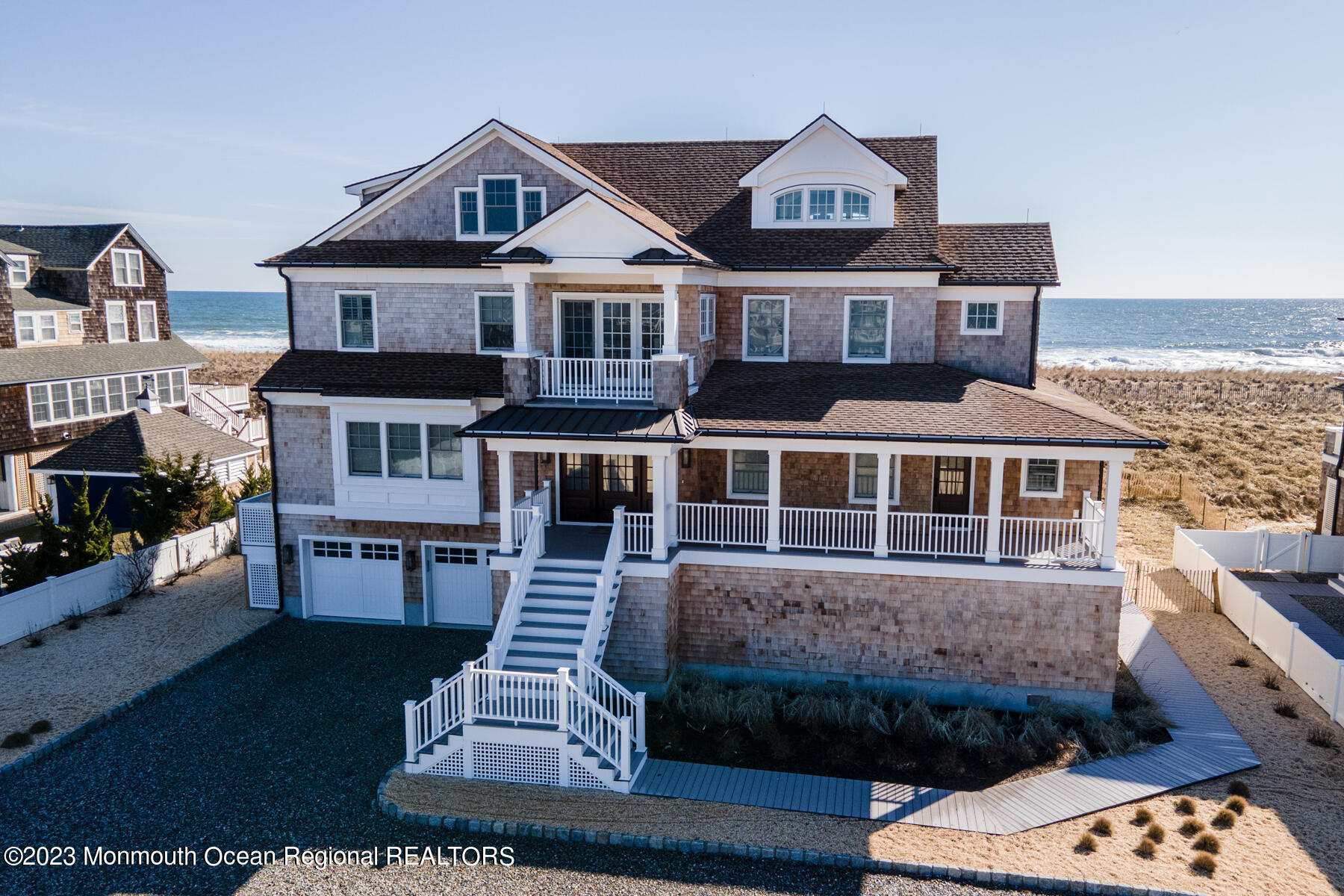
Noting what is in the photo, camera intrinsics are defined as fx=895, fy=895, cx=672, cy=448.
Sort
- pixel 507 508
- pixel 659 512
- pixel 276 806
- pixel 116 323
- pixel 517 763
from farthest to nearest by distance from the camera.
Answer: pixel 116 323
pixel 507 508
pixel 659 512
pixel 517 763
pixel 276 806

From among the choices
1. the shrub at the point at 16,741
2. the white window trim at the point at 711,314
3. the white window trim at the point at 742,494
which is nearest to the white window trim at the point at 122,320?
the shrub at the point at 16,741

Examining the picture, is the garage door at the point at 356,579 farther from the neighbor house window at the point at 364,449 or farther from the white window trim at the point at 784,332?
the white window trim at the point at 784,332

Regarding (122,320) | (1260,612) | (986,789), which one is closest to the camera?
(986,789)

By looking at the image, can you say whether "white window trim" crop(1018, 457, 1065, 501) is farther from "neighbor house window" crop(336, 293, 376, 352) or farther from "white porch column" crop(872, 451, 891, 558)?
"neighbor house window" crop(336, 293, 376, 352)

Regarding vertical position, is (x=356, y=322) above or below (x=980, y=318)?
below

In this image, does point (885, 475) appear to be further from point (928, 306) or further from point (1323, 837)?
point (1323, 837)

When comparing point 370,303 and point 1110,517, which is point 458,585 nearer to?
point 370,303

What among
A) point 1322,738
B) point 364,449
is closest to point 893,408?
point 1322,738

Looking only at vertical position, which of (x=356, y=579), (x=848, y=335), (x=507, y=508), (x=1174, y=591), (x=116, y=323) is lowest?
(x=1174, y=591)

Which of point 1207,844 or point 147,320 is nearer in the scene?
point 1207,844
